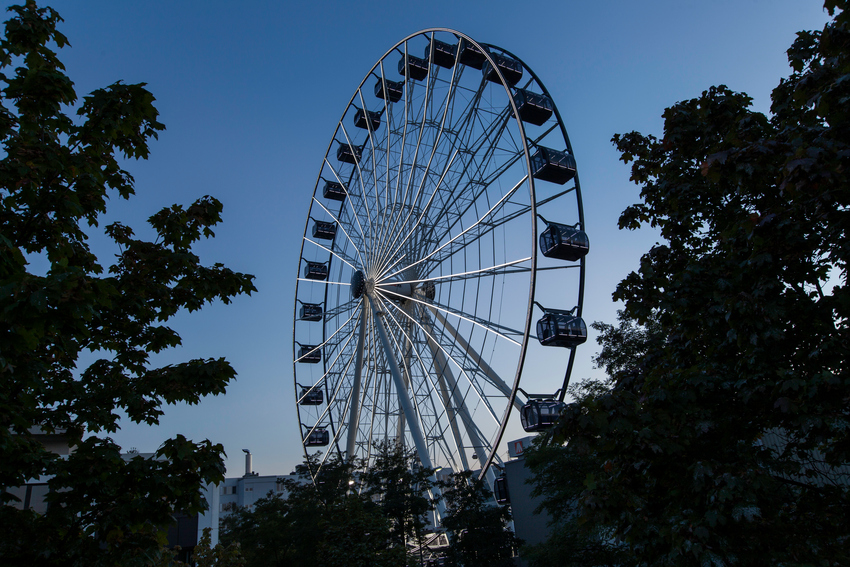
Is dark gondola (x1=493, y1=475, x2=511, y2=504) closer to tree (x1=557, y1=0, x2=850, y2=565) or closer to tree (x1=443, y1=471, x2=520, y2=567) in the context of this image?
tree (x1=443, y1=471, x2=520, y2=567)

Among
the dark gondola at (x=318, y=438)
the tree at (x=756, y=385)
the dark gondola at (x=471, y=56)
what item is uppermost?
the dark gondola at (x=471, y=56)

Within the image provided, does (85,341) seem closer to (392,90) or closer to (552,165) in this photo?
(552,165)

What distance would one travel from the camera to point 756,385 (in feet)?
17.3

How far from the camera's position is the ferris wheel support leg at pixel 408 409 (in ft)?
64.2

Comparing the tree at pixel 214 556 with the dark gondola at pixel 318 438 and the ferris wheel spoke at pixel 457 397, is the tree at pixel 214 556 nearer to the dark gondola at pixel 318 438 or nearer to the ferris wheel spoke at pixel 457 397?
the ferris wheel spoke at pixel 457 397

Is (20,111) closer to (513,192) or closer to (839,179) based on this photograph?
(839,179)

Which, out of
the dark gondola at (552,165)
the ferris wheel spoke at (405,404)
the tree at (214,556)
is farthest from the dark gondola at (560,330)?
the tree at (214,556)

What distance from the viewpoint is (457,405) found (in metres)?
20.9

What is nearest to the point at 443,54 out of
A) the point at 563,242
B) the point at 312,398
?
the point at 563,242

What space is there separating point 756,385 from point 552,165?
1485 centimetres

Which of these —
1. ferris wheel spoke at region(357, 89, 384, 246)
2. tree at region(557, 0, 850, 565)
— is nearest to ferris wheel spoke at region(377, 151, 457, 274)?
ferris wheel spoke at region(357, 89, 384, 246)

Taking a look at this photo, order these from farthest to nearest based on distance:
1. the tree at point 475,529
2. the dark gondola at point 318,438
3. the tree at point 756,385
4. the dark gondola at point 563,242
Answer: the dark gondola at point 318,438 < the tree at point 475,529 < the dark gondola at point 563,242 < the tree at point 756,385

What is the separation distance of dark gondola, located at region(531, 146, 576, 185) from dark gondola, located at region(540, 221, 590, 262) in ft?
6.06

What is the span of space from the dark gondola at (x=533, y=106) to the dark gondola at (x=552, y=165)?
4.86 ft
